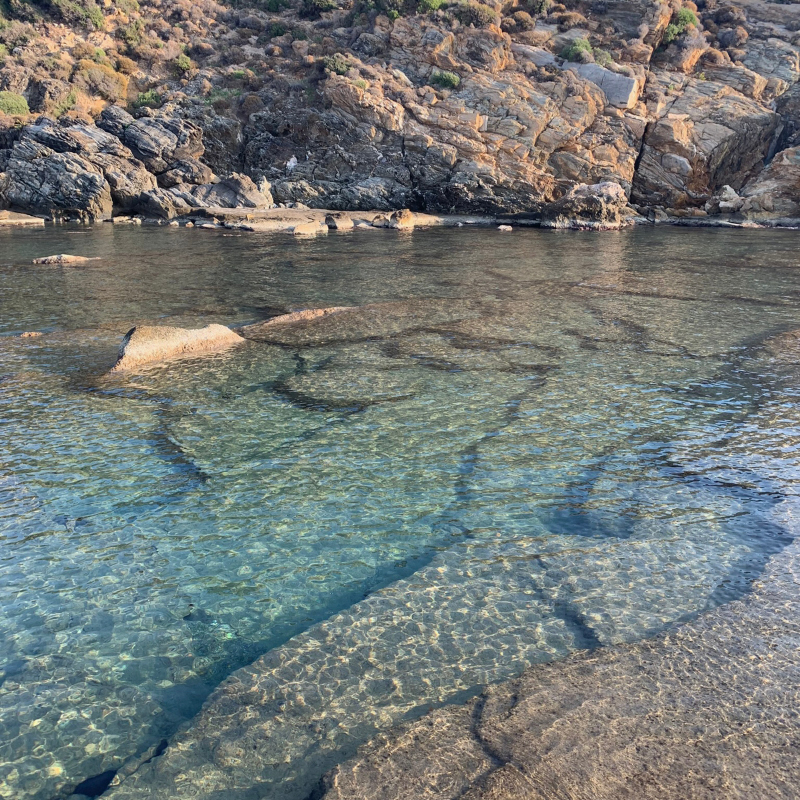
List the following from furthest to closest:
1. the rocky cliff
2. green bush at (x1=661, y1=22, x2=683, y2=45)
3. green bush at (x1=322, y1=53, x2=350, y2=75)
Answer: green bush at (x1=661, y1=22, x2=683, y2=45), green bush at (x1=322, y1=53, x2=350, y2=75), the rocky cliff

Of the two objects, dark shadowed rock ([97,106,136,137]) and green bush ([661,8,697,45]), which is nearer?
dark shadowed rock ([97,106,136,137])

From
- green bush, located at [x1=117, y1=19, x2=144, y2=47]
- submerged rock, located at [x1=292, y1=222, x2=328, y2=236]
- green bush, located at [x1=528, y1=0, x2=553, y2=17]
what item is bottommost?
submerged rock, located at [x1=292, y1=222, x2=328, y2=236]

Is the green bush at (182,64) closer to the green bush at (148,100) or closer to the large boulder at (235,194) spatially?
the green bush at (148,100)

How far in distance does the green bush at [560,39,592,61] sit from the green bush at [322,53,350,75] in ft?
55.3

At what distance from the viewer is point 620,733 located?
3.55 metres

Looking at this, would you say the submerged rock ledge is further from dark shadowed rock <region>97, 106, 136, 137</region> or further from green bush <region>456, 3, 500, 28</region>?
green bush <region>456, 3, 500, 28</region>

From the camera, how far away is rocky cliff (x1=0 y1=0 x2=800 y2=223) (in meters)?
40.1

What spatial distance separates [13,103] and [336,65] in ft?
74.0

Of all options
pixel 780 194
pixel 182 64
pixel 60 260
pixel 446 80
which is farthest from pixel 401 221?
Result: pixel 182 64

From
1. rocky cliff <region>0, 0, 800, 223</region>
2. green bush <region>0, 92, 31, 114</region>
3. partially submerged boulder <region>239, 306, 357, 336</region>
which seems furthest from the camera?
green bush <region>0, 92, 31, 114</region>

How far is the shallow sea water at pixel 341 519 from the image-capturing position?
3914mm

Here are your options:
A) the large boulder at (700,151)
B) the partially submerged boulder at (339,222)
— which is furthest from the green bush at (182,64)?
the large boulder at (700,151)

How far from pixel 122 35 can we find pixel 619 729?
210ft

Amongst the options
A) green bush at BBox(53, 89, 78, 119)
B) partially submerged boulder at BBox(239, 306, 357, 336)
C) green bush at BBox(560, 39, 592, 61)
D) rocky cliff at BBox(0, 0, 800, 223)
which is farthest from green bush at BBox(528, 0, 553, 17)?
Answer: partially submerged boulder at BBox(239, 306, 357, 336)
